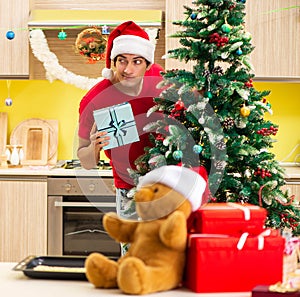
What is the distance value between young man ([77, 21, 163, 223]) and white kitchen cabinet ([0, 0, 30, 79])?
1597mm

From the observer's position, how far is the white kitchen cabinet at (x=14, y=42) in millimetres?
4602

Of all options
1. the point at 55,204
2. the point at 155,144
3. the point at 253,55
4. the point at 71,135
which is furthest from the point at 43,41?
the point at 155,144

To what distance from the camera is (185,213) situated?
70.2 inches

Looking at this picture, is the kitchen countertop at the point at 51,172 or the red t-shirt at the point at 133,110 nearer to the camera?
the red t-shirt at the point at 133,110

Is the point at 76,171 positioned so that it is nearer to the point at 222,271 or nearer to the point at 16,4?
the point at 16,4

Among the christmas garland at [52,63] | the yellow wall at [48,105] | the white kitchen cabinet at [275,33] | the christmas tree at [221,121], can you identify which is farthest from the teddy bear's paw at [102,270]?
the yellow wall at [48,105]

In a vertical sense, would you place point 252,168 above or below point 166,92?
below

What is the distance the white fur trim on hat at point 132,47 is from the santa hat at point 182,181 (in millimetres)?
1202

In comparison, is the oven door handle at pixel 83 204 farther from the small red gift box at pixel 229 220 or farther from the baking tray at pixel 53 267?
the small red gift box at pixel 229 220

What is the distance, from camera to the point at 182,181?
180 centimetres

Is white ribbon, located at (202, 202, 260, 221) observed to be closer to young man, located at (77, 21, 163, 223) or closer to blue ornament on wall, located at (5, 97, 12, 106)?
young man, located at (77, 21, 163, 223)

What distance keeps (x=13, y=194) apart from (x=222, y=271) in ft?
9.55

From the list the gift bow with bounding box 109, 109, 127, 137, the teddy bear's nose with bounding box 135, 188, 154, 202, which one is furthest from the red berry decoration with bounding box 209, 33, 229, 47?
the teddy bear's nose with bounding box 135, 188, 154, 202

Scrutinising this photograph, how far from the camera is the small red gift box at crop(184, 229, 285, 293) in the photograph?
5.76 feet
